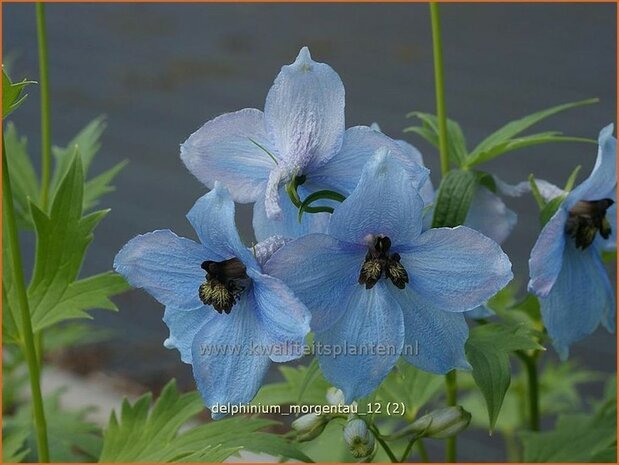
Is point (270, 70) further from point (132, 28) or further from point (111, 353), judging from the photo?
point (111, 353)

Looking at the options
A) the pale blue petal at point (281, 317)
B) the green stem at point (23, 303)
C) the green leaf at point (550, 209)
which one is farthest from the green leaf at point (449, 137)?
the green stem at point (23, 303)

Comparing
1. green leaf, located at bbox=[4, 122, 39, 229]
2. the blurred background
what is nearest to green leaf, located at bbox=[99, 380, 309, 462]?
green leaf, located at bbox=[4, 122, 39, 229]

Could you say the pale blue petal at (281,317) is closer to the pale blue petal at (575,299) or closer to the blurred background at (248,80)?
the pale blue petal at (575,299)

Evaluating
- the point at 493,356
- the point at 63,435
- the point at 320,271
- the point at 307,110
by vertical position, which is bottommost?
the point at 63,435

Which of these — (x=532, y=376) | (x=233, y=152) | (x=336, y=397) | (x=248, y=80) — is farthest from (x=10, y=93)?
(x=248, y=80)

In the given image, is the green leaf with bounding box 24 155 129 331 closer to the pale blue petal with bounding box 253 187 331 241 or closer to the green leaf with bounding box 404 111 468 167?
the pale blue petal with bounding box 253 187 331 241

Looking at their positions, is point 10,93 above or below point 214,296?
above

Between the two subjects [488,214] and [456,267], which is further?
[488,214]

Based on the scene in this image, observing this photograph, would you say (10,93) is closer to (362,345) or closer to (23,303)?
(23,303)
